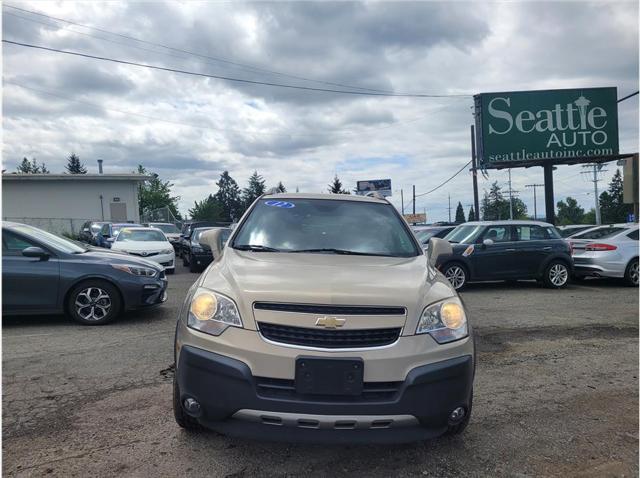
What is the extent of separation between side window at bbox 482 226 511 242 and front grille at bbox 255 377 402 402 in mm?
8664

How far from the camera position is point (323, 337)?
2693 millimetres

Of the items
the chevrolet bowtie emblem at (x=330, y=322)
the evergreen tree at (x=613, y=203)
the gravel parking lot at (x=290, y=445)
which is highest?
the evergreen tree at (x=613, y=203)

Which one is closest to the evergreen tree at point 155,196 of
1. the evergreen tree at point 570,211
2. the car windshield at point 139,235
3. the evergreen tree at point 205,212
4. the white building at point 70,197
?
the evergreen tree at point 205,212

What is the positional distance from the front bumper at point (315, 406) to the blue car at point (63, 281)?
15.0 ft

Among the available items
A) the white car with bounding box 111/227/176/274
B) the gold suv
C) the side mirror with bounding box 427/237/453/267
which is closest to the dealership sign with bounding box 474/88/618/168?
the white car with bounding box 111/227/176/274

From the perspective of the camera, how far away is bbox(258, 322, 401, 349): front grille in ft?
8.81

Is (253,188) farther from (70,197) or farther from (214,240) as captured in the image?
(214,240)

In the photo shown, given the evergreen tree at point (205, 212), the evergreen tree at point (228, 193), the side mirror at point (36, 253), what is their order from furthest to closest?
the evergreen tree at point (228, 193) < the evergreen tree at point (205, 212) < the side mirror at point (36, 253)

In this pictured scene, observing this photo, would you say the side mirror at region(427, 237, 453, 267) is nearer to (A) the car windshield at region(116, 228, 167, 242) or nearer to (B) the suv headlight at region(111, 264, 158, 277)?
(B) the suv headlight at region(111, 264, 158, 277)

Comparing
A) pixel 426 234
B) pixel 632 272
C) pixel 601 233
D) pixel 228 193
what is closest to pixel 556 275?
pixel 632 272

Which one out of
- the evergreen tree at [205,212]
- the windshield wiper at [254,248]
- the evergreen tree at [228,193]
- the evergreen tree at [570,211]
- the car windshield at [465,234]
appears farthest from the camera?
the evergreen tree at [570,211]

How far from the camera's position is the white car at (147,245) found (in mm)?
13312

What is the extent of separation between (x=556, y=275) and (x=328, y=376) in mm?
9680

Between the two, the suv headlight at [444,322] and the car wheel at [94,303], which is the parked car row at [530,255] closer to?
the car wheel at [94,303]
